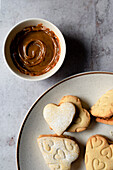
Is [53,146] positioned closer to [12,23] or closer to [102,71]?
[102,71]

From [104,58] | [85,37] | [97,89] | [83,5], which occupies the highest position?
[83,5]

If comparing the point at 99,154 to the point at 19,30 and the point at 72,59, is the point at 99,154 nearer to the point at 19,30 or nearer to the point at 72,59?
the point at 72,59

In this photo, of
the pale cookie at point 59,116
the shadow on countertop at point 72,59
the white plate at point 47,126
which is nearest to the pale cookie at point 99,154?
the white plate at point 47,126

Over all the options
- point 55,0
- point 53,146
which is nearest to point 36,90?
point 53,146

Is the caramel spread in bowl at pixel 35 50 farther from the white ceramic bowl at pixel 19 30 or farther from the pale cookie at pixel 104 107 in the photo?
the pale cookie at pixel 104 107

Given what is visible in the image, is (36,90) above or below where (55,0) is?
below

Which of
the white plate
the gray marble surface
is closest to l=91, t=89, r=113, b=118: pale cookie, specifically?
the white plate

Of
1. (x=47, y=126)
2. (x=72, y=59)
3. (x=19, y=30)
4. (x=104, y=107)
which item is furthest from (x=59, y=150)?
(x=19, y=30)

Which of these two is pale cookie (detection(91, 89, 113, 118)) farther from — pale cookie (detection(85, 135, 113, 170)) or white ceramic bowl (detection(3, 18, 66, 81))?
white ceramic bowl (detection(3, 18, 66, 81))
